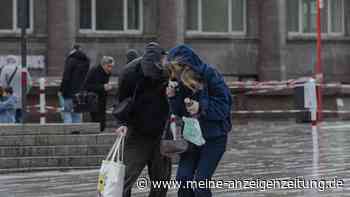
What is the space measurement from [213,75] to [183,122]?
57cm

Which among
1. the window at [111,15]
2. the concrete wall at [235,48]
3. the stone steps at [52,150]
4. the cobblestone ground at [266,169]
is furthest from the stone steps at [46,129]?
the concrete wall at [235,48]

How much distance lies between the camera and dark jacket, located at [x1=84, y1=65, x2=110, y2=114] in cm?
1972

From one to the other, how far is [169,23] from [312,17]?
630 cm

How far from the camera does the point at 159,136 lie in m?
10.7

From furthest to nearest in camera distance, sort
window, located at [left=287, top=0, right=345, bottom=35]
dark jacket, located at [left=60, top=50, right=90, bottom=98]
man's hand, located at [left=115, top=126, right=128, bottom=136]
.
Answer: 1. window, located at [left=287, top=0, right=345, bottom=35]
2. dark jacket, located at [left=60, top=50, right=90, bottom=98]
3. man's hand, located at [left=115, top=126, right=128, bottom=136]

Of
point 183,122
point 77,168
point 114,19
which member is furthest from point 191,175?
point 114,19

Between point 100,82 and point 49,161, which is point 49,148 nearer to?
point 49,161

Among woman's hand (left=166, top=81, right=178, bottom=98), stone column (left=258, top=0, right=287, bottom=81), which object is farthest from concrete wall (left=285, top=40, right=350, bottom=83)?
woman's hand (left=166, top=81, right=178, bottom=98)

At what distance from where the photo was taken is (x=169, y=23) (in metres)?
30.9

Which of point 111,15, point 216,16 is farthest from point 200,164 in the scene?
point 216,16

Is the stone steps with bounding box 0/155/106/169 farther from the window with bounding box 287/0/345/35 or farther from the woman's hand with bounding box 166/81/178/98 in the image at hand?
the window with bounding box 287/0/345/35

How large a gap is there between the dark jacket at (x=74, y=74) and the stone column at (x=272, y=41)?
Result: 38.5 feet

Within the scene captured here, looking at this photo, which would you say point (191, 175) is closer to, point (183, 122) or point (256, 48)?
point (183, 122)

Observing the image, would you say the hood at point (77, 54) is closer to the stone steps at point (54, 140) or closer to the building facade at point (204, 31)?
the stone steps at point (54, 140)
